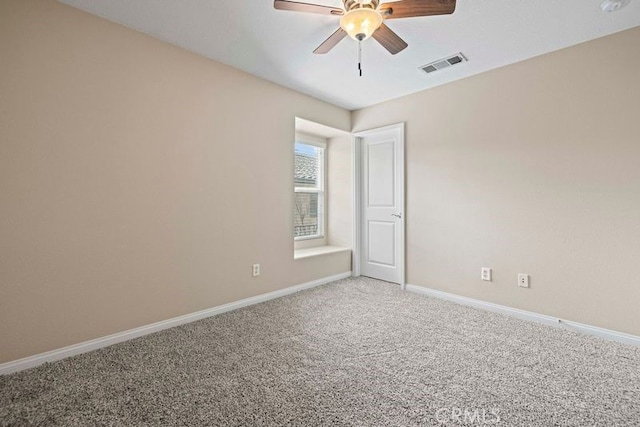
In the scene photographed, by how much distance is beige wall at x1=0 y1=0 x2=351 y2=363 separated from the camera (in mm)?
1880

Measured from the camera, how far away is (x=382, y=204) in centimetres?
407

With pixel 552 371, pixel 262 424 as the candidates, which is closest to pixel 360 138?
pixel 552 371

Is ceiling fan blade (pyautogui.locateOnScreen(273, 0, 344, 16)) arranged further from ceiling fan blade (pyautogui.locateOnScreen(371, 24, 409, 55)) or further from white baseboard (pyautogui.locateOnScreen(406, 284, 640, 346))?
white baseboard (pyautogui.locateOnScreen(406, 284, 640, 346))

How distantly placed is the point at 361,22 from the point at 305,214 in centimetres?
291

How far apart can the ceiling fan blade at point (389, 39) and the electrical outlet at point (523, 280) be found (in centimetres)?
236

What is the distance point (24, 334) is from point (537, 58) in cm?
458

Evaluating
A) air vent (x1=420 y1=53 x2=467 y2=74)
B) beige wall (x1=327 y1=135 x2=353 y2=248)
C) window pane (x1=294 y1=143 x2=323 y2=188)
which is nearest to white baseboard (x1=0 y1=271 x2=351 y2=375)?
Answer: beige wall (x1=327 y1=135 x2=353 y2=248)

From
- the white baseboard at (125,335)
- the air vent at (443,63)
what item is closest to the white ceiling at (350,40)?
the air vent at (443,63)

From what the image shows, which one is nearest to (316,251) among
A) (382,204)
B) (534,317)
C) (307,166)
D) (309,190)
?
(309,190)

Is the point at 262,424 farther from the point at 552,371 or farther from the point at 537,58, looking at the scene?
the point at 537,58

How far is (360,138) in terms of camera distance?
432 cm

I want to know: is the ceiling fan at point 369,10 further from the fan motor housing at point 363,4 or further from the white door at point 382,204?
the white door at point 382,204

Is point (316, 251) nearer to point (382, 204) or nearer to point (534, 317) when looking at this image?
point (382, 204)

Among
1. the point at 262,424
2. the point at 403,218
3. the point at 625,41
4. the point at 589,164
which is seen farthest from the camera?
the point at 403,218
